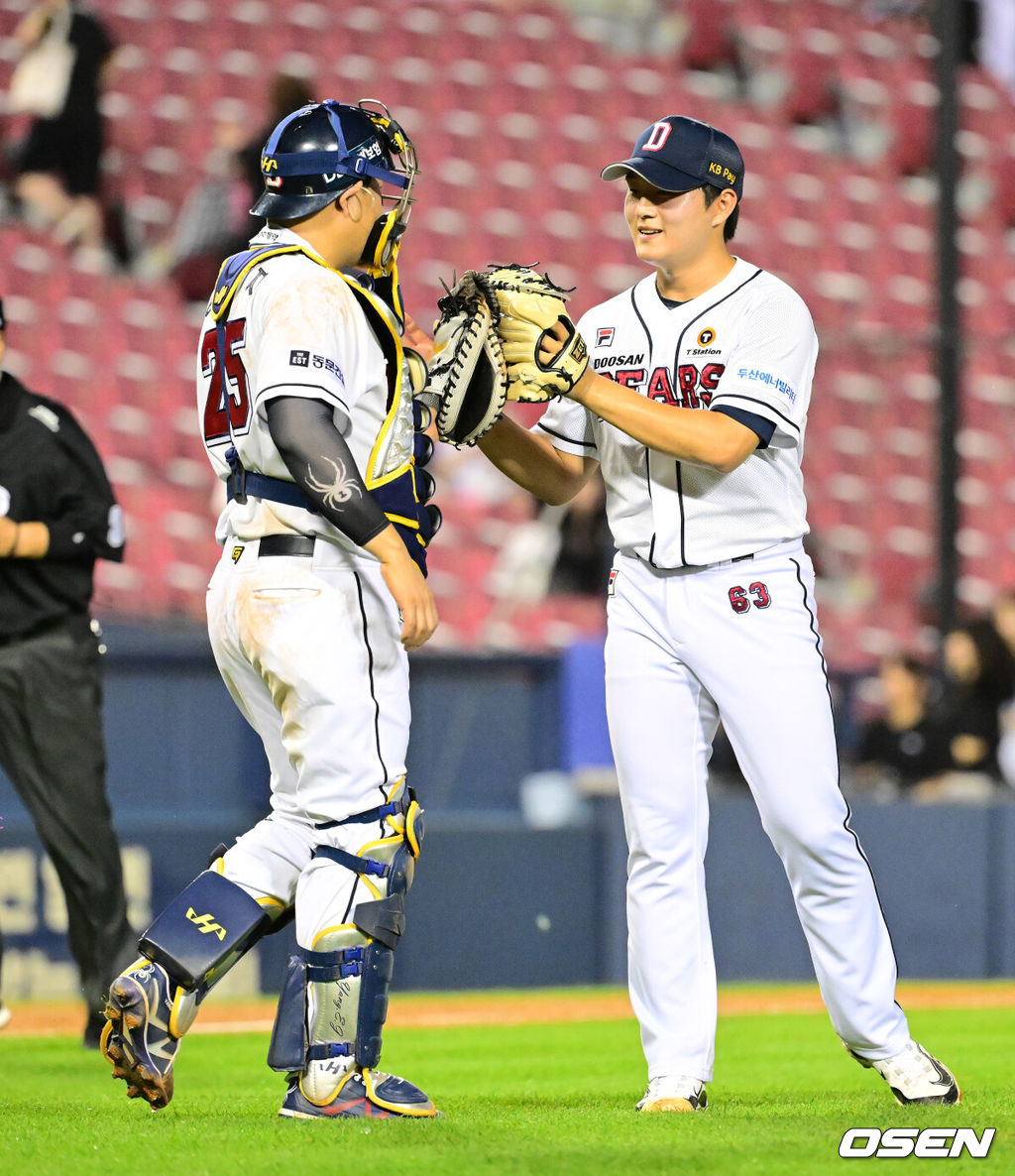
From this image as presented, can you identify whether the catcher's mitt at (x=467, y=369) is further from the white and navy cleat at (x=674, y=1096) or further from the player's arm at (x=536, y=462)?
the white and navy cleat at (x=674, y=1096)

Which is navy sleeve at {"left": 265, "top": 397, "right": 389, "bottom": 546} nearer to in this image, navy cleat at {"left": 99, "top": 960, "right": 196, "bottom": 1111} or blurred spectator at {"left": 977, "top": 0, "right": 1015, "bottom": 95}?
navy cleat at {"left": 99, "top": 960, "right": 196, "bottom": 1111}

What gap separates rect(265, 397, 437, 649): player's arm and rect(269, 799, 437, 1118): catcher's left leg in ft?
1.41

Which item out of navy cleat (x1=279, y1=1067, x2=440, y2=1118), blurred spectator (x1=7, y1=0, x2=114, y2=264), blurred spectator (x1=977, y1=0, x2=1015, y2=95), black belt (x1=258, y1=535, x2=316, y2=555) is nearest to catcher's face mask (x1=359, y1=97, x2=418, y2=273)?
black belt (x1=258, y1=535, x2=316, y2=555)

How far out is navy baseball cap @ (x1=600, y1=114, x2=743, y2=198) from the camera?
156 inches

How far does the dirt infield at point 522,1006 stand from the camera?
6984mm

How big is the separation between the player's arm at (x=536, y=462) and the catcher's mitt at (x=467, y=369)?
0.21m

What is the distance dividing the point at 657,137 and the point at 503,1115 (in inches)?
83.7

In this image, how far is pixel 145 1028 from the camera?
346 cm

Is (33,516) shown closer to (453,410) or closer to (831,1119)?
(453,410)

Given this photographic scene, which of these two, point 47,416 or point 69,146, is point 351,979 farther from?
point 69,146

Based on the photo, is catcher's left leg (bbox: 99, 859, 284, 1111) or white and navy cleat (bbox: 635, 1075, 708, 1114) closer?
catcher's left leg (bbox: 99, 859, 284, 1111)

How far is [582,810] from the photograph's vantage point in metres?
9.09

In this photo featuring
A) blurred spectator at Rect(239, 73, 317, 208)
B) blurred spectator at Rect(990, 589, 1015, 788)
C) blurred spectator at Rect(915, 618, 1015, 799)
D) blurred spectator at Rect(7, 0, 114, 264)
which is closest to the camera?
blurred spectator at Rect(915, 618, 1015, 799)

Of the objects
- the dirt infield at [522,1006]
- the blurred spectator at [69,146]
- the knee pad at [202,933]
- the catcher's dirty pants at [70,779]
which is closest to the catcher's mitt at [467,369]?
the knee pad at [202,933]
